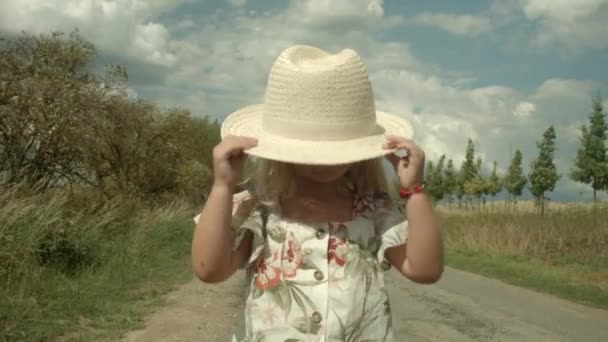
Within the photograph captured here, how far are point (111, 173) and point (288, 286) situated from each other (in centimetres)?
2645

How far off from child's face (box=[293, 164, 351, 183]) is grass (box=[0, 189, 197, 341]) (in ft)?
14.4

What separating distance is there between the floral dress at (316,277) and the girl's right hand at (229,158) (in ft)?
0.50

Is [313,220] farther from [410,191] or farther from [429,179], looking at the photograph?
[429,179]

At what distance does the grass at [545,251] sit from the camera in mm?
13539

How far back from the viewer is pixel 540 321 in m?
8.78

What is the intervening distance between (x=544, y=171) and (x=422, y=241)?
119 feet

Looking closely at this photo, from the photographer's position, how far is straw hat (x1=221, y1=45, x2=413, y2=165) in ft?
6.91

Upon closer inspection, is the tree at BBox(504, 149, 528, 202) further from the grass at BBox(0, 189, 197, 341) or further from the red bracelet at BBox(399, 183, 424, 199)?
the red bracelet at BBox(399, 183, 424, 199)

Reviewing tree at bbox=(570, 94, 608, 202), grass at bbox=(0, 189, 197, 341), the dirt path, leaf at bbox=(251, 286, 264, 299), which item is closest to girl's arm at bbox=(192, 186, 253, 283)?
leaf at bbox=(251, 286, 264, 299)

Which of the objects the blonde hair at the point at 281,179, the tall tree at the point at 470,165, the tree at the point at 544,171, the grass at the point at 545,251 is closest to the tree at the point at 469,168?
the tall tree at the point at 470,165

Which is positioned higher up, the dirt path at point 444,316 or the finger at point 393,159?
the finger at point 393,159

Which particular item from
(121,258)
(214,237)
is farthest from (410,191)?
(121,258)

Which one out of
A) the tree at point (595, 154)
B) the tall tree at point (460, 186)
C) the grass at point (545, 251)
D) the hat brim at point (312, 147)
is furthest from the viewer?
the tall tree at point (460, 186)

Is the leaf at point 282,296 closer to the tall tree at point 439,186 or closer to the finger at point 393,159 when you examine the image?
the finger at point 393,159
